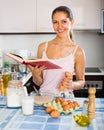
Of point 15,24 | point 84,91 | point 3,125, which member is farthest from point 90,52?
point 3,125

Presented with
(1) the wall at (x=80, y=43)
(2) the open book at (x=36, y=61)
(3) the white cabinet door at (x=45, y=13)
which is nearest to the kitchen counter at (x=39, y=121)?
(2) the open book at (x=36, y=61)

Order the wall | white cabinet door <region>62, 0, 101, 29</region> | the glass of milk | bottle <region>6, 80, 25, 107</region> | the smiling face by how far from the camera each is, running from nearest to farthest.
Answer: the glass of milk
bottle <region>6, 80, 25, 107</region>
the smiling face
white cabinet door <region>62, 0, 101, 29</region>
the wall

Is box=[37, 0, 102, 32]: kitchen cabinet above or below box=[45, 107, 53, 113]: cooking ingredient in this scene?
above

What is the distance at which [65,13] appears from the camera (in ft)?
4.91

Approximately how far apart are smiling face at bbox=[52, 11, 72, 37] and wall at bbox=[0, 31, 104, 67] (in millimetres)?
1511

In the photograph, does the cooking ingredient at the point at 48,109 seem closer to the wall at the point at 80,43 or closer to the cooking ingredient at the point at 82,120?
the cooking ingredient at the point at 82,120

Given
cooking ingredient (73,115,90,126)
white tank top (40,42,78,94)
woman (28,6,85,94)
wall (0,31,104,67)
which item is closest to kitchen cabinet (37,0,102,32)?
wall (0,31,104,67)

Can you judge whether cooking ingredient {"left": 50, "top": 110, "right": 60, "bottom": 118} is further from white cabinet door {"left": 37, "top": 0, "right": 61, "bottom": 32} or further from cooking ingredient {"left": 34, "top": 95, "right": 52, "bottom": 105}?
white cabinet door {"left": 37, "top": 0, "right": 61, "bottom": 32}

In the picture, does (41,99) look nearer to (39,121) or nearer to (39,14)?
(39,121)

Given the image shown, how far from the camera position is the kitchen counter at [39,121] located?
3.07ft

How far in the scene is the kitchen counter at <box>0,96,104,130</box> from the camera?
0.94m

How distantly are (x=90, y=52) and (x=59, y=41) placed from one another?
1.45 m

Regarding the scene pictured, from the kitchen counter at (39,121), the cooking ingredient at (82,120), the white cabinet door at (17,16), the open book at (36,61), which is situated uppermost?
the white cabinet door at (17,16)

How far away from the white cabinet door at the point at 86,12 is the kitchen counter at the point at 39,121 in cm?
172
